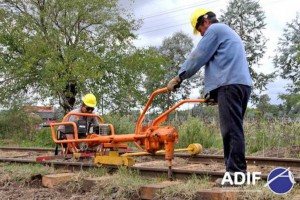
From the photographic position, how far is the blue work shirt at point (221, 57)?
488cm

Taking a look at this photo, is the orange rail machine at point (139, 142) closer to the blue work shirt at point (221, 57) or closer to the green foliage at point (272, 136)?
the blue work shirt at point (221, 57)

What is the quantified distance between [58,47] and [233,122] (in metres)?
17.6

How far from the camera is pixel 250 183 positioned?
484cm

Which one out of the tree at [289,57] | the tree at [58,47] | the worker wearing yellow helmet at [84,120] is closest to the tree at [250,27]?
the tree at [289,57]

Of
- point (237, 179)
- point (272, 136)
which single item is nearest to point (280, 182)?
point (237, 179)

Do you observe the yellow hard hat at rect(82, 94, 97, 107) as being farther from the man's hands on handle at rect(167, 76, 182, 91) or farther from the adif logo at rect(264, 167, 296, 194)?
the adif logo at rect(264, 167, 296, 194)

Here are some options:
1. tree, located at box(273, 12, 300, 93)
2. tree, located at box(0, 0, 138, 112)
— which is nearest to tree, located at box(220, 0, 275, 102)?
tree, located at box(273, 12, 300, 93)

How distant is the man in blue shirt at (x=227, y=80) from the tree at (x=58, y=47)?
15.2 m

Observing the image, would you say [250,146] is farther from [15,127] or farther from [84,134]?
[15,127]

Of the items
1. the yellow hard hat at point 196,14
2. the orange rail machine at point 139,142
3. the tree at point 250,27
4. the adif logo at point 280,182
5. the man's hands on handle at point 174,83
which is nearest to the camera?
the adif logo at point 280,182

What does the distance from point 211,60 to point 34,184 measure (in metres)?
3.54

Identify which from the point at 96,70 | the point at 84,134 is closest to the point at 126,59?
the point at 96,70

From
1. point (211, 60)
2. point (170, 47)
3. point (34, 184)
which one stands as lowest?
point (34, 184)

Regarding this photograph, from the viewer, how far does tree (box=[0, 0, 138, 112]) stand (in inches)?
800
